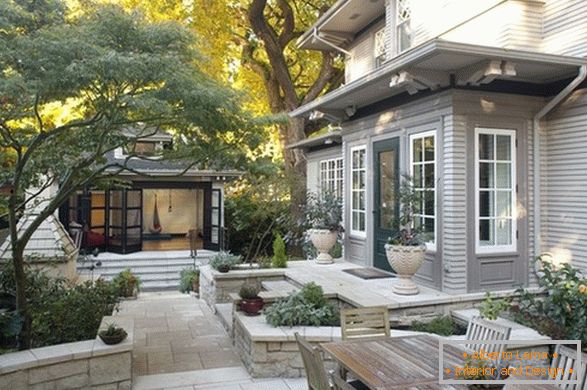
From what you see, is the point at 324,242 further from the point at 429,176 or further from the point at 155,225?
the point at 155,225

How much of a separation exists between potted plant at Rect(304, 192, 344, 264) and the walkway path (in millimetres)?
2338

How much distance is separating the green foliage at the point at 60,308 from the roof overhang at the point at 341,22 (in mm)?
7127

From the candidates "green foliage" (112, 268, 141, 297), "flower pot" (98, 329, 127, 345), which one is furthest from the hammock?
"flower pot" (98, 329, 127, 345)

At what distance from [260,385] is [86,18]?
4073 mm

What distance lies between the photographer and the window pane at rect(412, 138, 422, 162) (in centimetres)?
681

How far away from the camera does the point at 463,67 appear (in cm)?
577

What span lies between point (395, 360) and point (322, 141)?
9166 millimetres

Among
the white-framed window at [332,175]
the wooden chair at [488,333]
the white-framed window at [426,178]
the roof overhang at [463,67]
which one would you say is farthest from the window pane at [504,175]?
the white-framed window at [332,175]

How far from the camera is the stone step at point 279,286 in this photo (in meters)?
6.96

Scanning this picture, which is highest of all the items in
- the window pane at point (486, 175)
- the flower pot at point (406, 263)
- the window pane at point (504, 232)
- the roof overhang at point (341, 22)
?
the roof overhang at point (341, 22)

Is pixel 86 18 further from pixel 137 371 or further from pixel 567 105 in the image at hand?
pixel 567 105

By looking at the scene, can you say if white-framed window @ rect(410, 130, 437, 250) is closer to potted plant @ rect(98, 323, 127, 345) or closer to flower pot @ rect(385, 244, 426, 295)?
flower pot @ rect(385, 244, 426, 295)

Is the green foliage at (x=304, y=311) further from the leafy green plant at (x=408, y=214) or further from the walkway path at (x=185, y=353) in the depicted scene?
the leafy green plant at (x=408, y=214)

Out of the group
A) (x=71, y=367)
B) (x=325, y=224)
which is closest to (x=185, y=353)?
(x=71, y=367)
